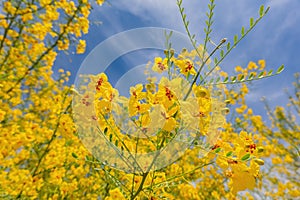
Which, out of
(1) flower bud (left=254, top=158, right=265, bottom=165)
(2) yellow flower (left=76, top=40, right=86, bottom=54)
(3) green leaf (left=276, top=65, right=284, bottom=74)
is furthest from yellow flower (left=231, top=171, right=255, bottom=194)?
(2) yellow flower (left=76, top=40, right=86, bottom=54)

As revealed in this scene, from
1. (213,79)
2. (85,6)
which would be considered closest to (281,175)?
(85,6)

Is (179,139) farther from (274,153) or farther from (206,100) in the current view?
A: (274,153)

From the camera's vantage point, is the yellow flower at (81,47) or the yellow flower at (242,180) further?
the yellow flower at (81,47)

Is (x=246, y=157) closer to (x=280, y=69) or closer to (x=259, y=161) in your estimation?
(x=259, y=161)

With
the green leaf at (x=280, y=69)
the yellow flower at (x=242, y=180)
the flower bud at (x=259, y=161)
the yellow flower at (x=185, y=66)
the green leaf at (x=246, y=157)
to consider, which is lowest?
the yellow flower at (x=242, y=180)

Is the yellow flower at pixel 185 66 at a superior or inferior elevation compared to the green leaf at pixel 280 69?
superior

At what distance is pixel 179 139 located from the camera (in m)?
1.11

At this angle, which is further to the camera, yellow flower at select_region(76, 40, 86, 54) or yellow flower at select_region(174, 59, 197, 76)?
yellow flower at select_region(76, 40, 86, 54)

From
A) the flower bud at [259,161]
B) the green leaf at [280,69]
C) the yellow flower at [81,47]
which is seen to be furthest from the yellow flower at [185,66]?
the yellow flower at [81,47]

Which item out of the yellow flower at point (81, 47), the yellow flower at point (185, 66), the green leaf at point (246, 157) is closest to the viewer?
the green leaf at point (246, 157)

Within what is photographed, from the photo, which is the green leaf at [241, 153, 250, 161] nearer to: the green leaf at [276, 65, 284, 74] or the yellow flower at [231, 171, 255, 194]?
the yellow flower at [231, 171, 255, 194]

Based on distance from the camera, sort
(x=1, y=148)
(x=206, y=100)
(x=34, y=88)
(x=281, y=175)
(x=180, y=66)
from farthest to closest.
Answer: (x=34, y=88), (x=281, y=175), (x=1, y=148), (x=180, y=66), (x=206, y=100)

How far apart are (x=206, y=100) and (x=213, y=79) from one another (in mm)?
103

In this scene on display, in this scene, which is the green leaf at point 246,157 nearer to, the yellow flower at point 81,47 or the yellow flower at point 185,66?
the yellow flower at point 185,66
